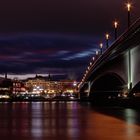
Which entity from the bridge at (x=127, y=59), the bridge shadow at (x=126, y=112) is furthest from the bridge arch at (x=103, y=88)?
the bridge shadow at (x=126, y=112)

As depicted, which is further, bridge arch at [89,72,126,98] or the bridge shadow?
bridge arch at [89,72,126,98]

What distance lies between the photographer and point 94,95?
154250 mm

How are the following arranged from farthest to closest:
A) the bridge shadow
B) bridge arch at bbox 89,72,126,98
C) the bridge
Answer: bridge arch at bbox 89,72,126,98
the bridge
the bridge shadow

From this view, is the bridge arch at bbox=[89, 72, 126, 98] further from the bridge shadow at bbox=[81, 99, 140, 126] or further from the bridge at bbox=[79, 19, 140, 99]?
the bridge shadow at bbox=[81, 99, 140, 126]

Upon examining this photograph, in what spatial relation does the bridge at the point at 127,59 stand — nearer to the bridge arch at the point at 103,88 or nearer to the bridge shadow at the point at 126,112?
the bridge shadow at the point at 126,112

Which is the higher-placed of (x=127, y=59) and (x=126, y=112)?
(x=127, y=59)

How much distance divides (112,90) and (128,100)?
56.0m

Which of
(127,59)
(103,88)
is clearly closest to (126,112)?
(127,59)

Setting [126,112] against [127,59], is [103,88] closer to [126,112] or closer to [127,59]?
[127,59]

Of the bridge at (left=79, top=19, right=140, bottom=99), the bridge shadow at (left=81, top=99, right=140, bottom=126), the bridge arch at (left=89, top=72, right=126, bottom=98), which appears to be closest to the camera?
the bridge shadow at (left=81, top=99, right=140, bottom=126)

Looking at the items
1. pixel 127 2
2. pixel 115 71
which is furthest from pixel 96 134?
pixel 115 71

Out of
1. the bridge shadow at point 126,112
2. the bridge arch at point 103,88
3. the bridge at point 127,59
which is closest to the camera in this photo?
the bridge shadow at point 126,112

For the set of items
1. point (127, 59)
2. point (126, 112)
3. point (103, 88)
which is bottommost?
point (126, 112)

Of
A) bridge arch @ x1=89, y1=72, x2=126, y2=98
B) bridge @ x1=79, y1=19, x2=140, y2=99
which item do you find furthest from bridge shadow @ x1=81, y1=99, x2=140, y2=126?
bridge arch @ x1=89, y1=72, x2=126, y2=98
